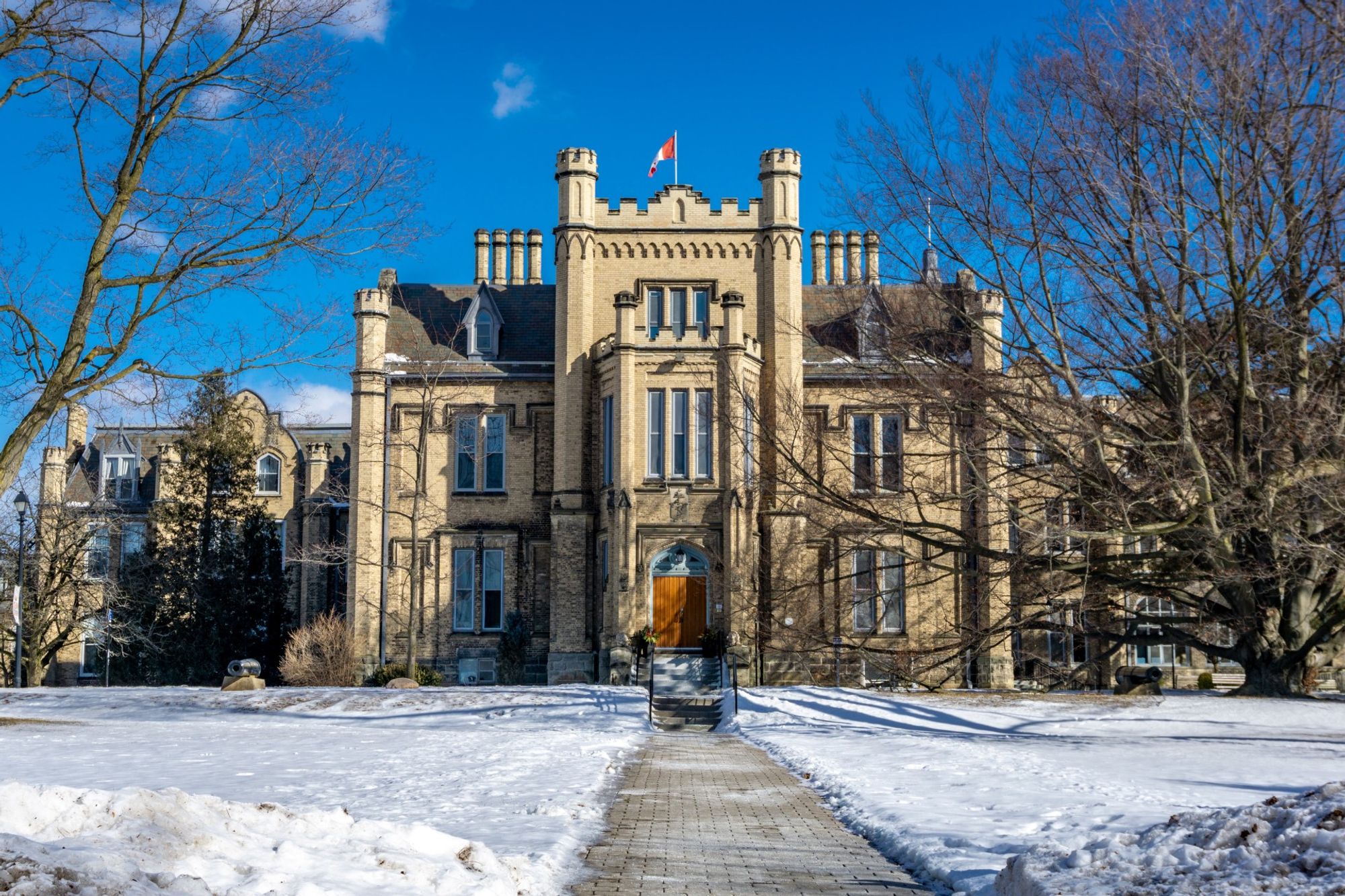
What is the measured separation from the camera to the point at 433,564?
36.5 metres

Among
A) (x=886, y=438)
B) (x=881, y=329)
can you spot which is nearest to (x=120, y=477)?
(x=886, y=438)

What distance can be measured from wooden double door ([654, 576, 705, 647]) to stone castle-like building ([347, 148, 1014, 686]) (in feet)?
0.17

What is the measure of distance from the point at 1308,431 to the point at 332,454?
38.3 metres

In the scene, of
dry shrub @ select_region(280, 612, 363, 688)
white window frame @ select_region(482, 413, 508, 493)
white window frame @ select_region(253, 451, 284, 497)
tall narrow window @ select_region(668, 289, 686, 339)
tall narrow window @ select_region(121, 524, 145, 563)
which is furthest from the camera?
white window frame @ select_region(253, 451, 284, 497)

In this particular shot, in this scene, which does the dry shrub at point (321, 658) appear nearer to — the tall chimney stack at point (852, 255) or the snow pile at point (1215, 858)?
the tall chimney stack at point (852, 255)

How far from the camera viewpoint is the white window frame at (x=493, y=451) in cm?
3684

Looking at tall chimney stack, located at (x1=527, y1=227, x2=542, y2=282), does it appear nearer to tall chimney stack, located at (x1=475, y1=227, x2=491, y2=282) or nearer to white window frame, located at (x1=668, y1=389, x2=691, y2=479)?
tall chimney stack, located at (x1=475, y1=227, x2=491, y2=282)

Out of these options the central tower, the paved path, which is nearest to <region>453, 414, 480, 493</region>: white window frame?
the central tower

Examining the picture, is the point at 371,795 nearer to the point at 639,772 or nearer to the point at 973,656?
the point at 639,772

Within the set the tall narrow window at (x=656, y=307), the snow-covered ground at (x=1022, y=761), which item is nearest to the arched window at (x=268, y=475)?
the tall narrow window at (x=656, y=307)

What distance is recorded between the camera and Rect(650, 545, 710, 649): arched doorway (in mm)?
34125

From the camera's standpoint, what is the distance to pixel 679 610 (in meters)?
34.1

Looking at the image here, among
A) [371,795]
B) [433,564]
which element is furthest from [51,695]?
[371,795]

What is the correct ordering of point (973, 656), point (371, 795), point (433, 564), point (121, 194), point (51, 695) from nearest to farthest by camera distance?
point (371, 795), point (121, 194), point (973, 656), point (51, 695), point (433, 564)
